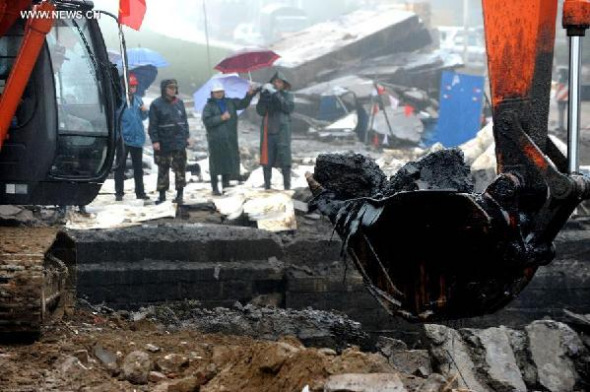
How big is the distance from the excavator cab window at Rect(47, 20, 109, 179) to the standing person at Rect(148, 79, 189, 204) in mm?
4476

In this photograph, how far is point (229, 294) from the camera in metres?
8.76

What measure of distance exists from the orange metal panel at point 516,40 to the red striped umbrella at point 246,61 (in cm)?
1020

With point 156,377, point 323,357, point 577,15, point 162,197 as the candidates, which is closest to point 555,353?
point 323,357

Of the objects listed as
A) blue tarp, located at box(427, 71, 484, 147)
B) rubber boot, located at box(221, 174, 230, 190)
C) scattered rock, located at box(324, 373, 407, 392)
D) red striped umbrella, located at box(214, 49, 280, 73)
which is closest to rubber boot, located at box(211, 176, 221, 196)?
rubber boot, located at box(221, 174, 230, 190)

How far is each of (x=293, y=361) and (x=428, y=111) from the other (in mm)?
17141

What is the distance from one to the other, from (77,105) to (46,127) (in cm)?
60

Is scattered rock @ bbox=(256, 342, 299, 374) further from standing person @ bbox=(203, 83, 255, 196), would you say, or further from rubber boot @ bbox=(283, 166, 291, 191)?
rubber boot @ bbox=(283, 166, 291, 191)

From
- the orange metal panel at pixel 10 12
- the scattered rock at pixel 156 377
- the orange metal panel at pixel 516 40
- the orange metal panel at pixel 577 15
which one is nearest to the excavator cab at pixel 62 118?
the orange metal panel at pixel 10 12

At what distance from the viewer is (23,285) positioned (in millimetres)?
5184

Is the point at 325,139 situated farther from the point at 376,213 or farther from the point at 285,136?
the point at 376,213

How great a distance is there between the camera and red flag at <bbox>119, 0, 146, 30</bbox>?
26.2 ft

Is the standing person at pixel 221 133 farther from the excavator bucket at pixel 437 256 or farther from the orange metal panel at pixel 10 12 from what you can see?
the excavator bucket at pixel 437 256

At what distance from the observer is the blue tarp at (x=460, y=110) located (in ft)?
57.1

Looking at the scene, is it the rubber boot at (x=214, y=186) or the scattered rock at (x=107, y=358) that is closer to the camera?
the scattered rock at (x=107, y=358)
